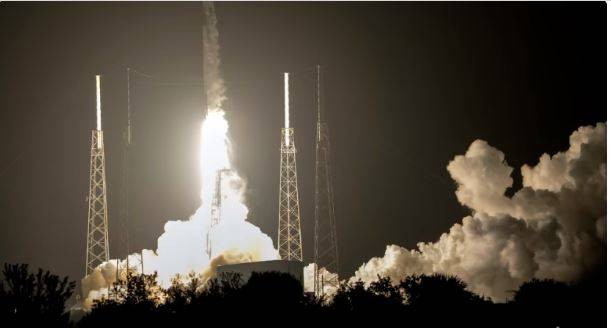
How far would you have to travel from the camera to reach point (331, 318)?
6788 centimetres

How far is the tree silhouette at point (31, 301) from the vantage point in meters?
44.7

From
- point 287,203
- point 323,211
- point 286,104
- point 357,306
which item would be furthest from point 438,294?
point 286,104

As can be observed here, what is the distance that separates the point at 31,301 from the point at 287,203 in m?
52.7

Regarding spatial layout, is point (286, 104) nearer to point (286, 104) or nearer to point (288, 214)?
point (286, 104)

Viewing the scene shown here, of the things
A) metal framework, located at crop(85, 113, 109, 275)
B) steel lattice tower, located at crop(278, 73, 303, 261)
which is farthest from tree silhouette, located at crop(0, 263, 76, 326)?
metal framework, located at crop(85, 113, 109, 275)

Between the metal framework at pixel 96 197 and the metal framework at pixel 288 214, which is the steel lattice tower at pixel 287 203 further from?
the metal framework at pixel 96 197

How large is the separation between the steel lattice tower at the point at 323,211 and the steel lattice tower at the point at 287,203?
9.53 ft

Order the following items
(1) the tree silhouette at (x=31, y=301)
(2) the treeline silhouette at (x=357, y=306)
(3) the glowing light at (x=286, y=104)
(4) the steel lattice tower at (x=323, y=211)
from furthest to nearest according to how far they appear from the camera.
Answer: (3) the glowing light at (x=286, y=104)
(4) the steel lattice tower at (x=323, y=211)
(2) the treeline silhouette at (x=357, y=306)
(1) the tree silhouette at (x=31, y=301)

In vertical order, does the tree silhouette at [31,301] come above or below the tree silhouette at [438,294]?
below

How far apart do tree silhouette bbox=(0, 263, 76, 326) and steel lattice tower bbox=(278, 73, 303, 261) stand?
48932 millimetres

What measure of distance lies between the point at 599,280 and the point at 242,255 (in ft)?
117

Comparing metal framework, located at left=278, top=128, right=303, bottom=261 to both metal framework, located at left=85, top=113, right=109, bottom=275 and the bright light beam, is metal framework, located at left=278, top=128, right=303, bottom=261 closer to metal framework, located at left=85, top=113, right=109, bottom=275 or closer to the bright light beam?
the bright light beam

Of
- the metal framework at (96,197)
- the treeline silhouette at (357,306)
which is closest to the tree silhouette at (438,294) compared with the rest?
the treeline silhouette at (357,306)

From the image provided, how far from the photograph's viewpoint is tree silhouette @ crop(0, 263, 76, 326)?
4472cm
